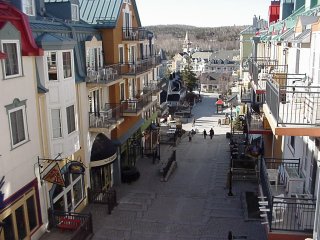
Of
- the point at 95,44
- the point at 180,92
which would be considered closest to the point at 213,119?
the point at 180,92

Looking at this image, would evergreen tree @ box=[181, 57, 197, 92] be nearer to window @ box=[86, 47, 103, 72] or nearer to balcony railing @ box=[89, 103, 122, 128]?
balcony railing @ box=[89, 103, 122, 128]

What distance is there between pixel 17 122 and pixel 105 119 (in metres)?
7.66

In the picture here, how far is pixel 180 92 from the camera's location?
233 feet

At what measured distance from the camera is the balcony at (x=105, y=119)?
2093 cm

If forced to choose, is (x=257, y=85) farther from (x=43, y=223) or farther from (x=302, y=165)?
Answer: (x=43, y=223)

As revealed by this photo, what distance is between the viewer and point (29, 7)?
16.8 m

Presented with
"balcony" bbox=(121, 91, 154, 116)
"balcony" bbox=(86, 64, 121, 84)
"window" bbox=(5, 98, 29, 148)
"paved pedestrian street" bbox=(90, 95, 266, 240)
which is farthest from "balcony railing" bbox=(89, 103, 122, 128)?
"window" bbox=(5, 98, 29, 148)

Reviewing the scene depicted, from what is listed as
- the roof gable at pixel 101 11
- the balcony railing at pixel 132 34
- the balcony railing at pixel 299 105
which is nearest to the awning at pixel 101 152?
the balcony railing at pixel 132 34

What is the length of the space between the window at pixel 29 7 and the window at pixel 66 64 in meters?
2.55

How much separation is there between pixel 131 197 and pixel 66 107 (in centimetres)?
856

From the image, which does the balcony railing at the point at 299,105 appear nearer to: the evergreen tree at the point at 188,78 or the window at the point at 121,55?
the window at the point at 121,55

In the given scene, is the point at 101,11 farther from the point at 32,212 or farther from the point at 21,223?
the point at 21,223

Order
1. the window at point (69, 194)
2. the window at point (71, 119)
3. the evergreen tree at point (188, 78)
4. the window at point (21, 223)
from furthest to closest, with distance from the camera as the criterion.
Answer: the evergreen tree at point (188, 78) → the window at point (69, 194) → the window at point (71, 119) → the window at point (21, 223)

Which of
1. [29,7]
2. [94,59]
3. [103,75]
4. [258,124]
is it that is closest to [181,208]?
[258,124]
